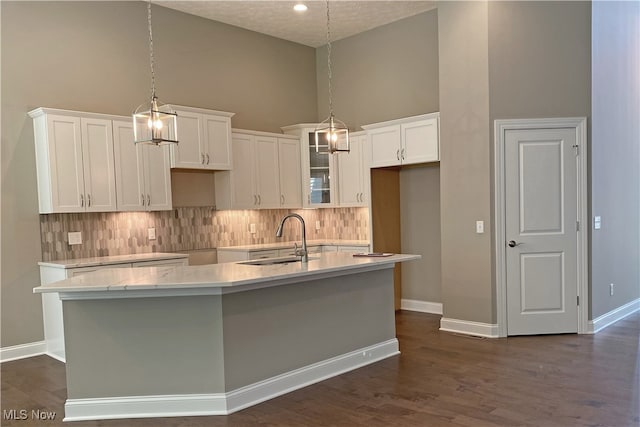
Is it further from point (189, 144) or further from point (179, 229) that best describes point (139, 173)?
point (179, 229)

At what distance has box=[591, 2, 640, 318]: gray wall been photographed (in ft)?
17.3

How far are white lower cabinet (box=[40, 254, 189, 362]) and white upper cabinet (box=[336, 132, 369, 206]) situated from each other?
2713 mm

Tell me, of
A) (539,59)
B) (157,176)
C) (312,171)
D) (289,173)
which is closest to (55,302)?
(157,176)

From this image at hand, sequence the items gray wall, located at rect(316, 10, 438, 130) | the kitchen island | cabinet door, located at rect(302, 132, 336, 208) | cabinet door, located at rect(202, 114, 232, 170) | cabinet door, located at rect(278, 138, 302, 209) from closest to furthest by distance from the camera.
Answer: the kitchen island, cabinet door, located at rect(202, 114, 232, 170), gray wall, located at rect(316, 10, 438, 130), cabinet door, located at rect(278, 138, 302, 209), cabinet door, located at rect(302, 132, 336, 208)

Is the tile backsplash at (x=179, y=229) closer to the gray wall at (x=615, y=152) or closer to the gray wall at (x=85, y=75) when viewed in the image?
the gray wall at (x=85, y=75)

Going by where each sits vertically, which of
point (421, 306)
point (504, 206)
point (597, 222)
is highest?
point (504, 206)

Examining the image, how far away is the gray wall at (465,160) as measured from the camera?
5.24m

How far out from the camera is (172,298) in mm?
3434

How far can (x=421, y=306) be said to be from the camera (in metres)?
6.60

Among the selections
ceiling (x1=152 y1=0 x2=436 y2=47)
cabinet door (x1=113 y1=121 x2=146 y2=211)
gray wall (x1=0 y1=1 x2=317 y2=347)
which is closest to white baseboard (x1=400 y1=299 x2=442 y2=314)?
gray wall (x1=0 y1=1 x2=317 y2=347)

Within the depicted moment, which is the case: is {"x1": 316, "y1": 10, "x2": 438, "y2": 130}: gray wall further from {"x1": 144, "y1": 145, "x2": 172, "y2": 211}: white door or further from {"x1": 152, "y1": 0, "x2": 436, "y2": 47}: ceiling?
{"x1": 144, "y1": 145, "x2": 172, "y2": 211}: white door

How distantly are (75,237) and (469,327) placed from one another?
14.0ft

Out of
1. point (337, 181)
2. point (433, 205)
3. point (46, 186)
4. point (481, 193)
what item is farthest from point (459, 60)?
point (46, 186)

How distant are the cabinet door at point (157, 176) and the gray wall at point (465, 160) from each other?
3.09 meters
